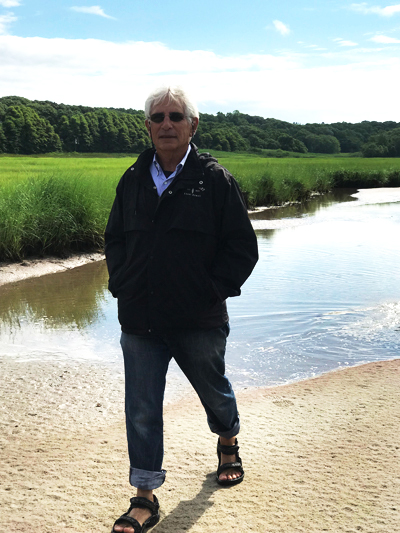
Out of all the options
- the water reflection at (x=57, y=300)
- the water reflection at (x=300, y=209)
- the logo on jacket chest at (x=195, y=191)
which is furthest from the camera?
the water reflection at (x=300, y=209)

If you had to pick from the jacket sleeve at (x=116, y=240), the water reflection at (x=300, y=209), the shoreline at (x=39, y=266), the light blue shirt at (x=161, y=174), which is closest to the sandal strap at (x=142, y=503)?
the jacket sleeve at (x=116, y=240)

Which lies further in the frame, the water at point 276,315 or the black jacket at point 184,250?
the water at point 276,315

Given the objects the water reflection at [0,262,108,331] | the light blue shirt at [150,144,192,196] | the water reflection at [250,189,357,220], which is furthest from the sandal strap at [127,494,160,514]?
the water reflection at [250,189,357,220]

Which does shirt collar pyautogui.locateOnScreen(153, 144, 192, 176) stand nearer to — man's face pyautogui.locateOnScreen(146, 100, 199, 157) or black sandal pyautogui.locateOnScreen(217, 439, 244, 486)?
man's face pyautogui.locateOnScreen(146, 100, 199, 157)

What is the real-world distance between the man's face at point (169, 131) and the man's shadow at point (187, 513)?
170 cm

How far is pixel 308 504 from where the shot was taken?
117 inches

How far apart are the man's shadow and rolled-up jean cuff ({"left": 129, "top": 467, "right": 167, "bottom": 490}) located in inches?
6.8

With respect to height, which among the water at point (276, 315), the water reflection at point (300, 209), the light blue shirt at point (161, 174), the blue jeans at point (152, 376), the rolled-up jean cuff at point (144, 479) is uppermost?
the light blue shirt at point (161, 174)

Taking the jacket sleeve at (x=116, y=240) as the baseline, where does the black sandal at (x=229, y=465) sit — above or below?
below

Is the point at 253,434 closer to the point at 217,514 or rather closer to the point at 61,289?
the point at 217,514

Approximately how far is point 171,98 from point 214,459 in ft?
6.51

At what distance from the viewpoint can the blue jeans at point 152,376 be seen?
9.53 feet

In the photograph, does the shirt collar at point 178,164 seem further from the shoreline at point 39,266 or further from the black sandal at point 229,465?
the shoreline at point 39,266

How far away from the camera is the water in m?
5.87
